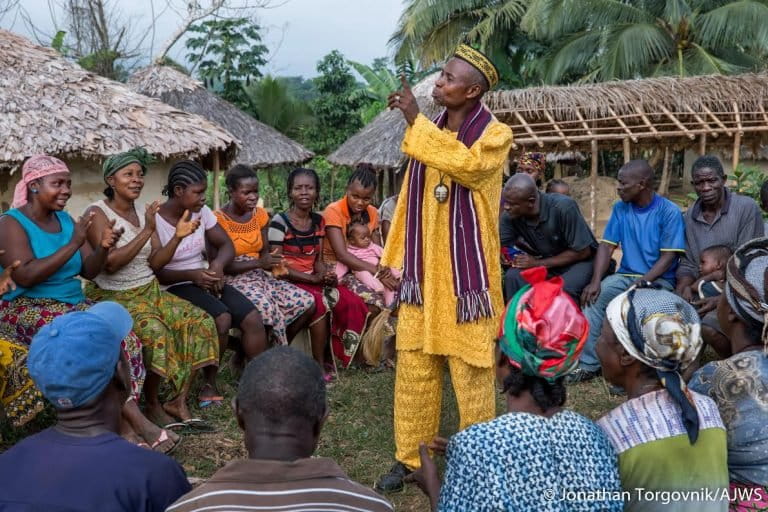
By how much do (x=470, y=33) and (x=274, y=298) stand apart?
18.1 meters

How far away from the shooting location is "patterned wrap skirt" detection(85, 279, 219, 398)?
449 cm

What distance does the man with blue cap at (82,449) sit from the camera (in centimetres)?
190

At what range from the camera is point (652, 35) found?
19.5 meters

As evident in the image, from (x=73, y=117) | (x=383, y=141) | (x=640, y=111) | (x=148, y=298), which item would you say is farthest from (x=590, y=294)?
(x=383, y=141)

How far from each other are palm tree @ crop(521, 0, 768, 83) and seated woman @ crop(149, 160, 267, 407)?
16609mm

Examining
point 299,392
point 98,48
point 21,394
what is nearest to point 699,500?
point 299,392

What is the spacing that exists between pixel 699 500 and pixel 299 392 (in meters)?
1.28

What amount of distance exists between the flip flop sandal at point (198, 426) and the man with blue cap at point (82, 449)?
8.24ft

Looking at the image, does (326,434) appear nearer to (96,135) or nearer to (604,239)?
(604,239)

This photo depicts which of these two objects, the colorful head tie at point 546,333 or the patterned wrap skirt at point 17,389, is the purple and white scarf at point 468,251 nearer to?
the colorful head tie at point 546,333

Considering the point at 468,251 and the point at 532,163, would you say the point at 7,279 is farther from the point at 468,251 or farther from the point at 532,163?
the point at 532,163

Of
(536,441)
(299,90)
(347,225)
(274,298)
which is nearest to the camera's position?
(536,441)

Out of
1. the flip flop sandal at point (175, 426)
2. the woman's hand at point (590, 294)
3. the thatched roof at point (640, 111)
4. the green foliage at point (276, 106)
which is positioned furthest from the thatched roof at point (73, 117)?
the green foliage at point (276, 106)

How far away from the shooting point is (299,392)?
6.22ft
